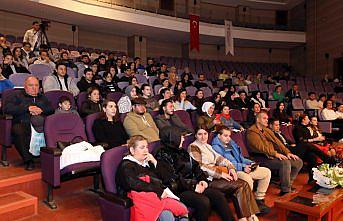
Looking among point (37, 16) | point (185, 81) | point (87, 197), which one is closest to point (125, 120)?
point (87, 197)

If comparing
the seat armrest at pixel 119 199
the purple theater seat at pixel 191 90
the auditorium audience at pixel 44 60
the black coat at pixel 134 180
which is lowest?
the seat armrest at pixel 119 199

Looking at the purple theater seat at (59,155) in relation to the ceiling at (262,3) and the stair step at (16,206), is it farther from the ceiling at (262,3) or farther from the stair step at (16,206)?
the ceiling at (262,3)

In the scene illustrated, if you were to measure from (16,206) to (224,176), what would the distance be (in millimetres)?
1623

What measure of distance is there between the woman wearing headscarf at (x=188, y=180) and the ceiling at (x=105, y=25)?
635cm

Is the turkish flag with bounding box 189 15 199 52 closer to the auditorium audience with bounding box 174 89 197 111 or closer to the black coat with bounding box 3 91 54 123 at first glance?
the auditorium audience with bounding box 174 89 197 111

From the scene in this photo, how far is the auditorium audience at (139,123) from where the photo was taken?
342 centimetres

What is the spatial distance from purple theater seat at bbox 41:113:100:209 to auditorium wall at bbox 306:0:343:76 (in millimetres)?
10984

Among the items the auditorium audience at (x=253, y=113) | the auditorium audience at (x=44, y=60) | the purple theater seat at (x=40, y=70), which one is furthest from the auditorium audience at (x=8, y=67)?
the auditorium audience at (x=253, y=113)

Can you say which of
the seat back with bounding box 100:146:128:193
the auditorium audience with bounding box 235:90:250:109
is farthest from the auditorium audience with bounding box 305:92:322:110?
the seat back with bounding box 100:146:128:193

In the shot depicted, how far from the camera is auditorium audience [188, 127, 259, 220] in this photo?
2.70m

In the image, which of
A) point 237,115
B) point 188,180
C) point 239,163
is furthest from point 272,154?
point 237,115

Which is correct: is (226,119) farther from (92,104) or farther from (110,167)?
(110,167)

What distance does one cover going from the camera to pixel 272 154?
12.0 ft

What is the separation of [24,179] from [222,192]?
1607 mm
